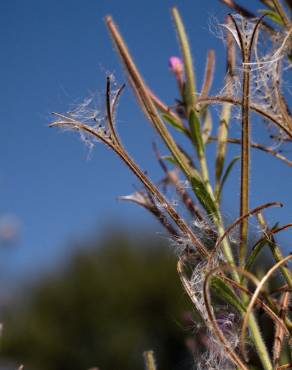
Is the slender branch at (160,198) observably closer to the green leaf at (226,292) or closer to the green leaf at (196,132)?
the green leaf at (226,292)

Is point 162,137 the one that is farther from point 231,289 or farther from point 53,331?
point 53,331

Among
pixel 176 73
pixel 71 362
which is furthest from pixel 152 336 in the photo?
pixel 176 73

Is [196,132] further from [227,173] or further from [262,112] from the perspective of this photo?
[262,112]

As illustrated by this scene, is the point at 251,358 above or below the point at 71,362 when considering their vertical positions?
above

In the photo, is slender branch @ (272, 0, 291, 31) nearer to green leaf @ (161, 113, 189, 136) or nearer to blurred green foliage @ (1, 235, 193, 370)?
green leaf @ (161, 113, 189, 136)

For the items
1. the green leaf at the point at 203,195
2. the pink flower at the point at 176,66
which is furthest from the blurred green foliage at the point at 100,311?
the green leaf at the point at 203,195

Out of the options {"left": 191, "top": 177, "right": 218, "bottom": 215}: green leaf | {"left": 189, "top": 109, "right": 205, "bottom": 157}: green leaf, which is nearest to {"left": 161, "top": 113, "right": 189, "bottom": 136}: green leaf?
{"left": 189, "top": 109, "right": 205, "bottom": 157}: green leaf
